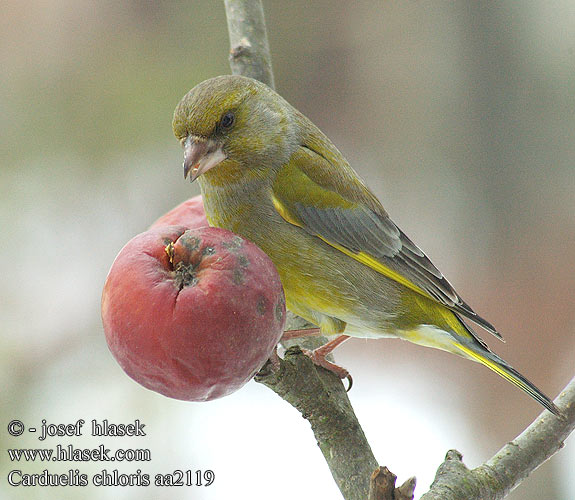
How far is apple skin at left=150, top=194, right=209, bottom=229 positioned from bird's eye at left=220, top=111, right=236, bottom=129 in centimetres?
28

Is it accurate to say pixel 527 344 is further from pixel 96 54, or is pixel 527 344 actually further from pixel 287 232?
pixel 96 54

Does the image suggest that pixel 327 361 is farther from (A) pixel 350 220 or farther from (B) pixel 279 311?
(B) pixel 279 311

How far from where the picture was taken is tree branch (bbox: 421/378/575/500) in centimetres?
163

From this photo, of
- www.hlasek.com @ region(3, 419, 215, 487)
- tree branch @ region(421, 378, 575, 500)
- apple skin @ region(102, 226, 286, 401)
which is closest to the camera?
apple skin @ region(102, 226, 286, 401)

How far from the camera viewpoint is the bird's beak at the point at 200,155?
1727 millimetres

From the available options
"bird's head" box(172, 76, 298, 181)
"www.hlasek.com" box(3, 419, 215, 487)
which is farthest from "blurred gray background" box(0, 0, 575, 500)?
"bird's head" box(172, 76, 298, 181)

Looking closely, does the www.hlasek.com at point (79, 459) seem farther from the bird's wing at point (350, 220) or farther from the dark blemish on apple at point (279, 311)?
the dark blemish on apple at point (279, 311)

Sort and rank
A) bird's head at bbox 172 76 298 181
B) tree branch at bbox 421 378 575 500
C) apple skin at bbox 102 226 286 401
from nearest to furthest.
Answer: apple skin at bbox 102 226 286 401
tree branch at bbox 421 378 575 500
bird's head at bbox 172 76 298 181

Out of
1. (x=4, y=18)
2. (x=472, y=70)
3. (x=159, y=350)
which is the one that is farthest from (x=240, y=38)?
(x=472, y=70)

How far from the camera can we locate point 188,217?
2.08 meters

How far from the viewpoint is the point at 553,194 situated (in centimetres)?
433

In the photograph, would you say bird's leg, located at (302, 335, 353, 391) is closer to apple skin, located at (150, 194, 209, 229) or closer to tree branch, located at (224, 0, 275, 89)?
apple skin, located at (150, 194, 209, 229)

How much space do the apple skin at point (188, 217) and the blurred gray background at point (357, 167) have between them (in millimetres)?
1196

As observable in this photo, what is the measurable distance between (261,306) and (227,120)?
70 cm
